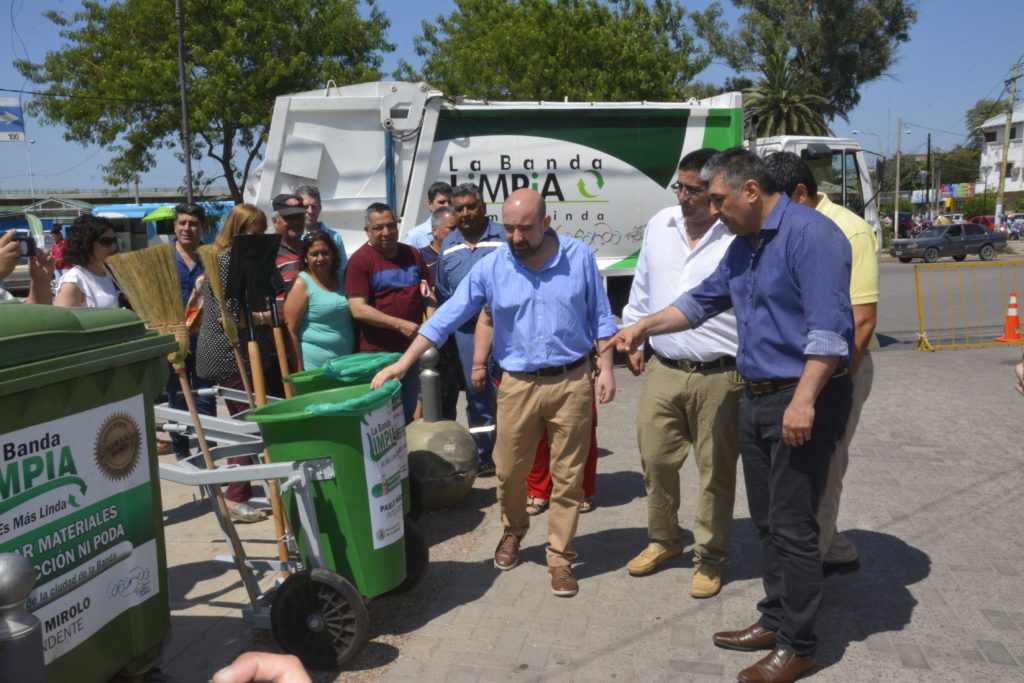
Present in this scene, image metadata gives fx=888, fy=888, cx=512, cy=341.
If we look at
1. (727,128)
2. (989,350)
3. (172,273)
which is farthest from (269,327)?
(989,350)

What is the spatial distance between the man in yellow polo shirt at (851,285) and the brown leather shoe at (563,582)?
116 cm

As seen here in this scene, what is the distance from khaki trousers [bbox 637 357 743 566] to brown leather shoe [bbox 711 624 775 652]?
→ 57 cm

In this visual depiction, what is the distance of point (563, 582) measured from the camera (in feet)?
14.0

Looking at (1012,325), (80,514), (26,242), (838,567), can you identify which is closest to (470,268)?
(26,242)

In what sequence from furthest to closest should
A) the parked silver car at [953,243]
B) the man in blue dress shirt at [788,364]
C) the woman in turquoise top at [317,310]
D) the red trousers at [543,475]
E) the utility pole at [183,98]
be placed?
the parked silver car at [953,243]
the utility pole at [183,98]
the red trousers at [543,475]
the woman in turquoise top at [317,310]
the man in blue dress shirt at [788,364]

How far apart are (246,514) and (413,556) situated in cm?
155

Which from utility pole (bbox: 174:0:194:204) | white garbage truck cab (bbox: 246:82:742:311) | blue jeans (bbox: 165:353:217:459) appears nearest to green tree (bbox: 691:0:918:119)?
utility pole (bbox: 174:0:194:204)

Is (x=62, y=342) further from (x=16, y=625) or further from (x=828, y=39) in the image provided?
(x=828, y=39)

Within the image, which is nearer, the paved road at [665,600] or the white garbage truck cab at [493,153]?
the paved road at [665,600]

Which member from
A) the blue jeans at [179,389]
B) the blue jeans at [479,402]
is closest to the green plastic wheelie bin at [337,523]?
the blue jeans at [479,402]

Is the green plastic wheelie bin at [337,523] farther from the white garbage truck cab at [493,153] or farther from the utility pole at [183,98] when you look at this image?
the utility pole at [183,98]

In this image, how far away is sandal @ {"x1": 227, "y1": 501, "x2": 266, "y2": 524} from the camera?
5.14m

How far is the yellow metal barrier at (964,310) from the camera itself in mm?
12094

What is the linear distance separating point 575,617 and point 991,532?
2.50 metres
